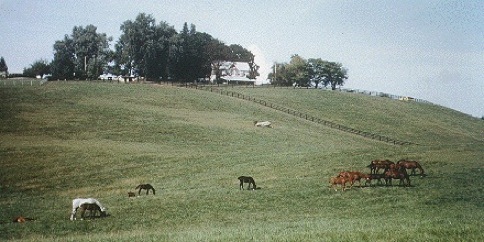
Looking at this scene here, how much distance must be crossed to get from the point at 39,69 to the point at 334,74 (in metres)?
110

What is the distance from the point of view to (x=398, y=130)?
78.5 m

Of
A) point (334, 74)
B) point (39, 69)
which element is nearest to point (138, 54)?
point (39, 69)

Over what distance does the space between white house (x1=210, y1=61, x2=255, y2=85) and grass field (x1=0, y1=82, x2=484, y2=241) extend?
7946 centimetres

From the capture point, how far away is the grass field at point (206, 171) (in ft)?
55.8

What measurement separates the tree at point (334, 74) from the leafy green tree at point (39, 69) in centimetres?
10180

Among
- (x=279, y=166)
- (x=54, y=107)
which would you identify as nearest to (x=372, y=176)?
(x=279, y=166)

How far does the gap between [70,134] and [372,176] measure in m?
35.6

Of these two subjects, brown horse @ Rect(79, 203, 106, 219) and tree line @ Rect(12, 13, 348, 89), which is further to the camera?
tree line @ Rect(12, 13, 348, 89)

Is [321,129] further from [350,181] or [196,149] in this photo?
[350,181]

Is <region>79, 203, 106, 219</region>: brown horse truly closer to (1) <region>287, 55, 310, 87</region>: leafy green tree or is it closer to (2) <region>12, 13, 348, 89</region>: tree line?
(2) <region>12, 13, 348, 89</region>: tree line

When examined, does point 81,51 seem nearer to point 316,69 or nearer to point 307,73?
point 307,73

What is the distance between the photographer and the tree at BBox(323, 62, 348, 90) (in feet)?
580

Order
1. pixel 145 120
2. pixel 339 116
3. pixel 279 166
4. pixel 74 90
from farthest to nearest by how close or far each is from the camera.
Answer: pixel 339 116
pixel 74 90
pixel 145 120
pixel 279 166

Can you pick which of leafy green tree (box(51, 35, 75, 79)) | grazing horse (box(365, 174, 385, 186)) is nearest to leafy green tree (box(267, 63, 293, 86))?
leafy green tree (box(51, 35, 75, 79))
